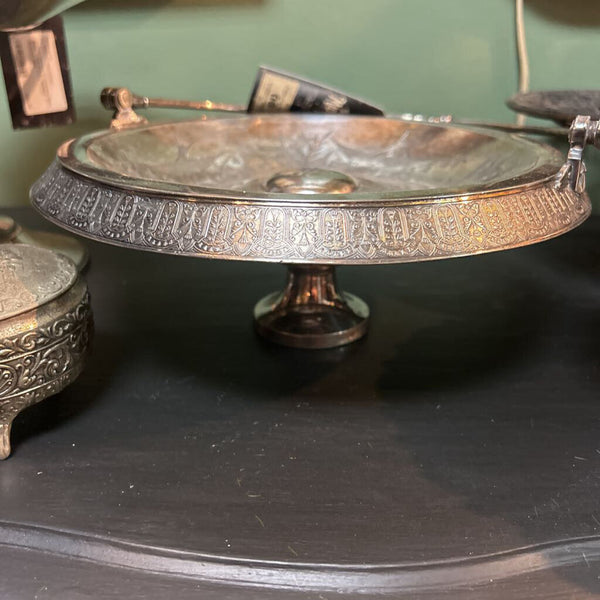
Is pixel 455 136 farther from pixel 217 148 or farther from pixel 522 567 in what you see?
pixel 522 567

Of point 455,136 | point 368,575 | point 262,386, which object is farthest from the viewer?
point 455,136

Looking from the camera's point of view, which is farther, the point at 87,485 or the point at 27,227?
the point at 27,227

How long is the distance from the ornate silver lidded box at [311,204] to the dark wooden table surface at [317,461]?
107 mm

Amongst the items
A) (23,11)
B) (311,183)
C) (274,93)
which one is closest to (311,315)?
(311,183)

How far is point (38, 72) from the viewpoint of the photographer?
0.92 meters

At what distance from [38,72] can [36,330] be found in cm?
51

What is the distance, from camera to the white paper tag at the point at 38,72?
0.90 m

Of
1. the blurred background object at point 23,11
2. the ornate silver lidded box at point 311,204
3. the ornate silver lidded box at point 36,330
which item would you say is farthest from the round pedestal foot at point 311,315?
the blurred background object at point 23,11

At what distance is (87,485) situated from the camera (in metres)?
0.57

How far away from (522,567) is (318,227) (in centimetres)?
29

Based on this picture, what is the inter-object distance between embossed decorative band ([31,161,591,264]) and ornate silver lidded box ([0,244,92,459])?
72 millimetres

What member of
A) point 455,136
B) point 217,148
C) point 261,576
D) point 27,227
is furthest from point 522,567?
point 27,227

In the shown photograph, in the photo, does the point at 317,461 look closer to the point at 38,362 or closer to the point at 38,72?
the point at 38,362

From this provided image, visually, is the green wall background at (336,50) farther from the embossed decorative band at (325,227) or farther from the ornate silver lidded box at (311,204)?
the embossed decorative band at (325,227)
